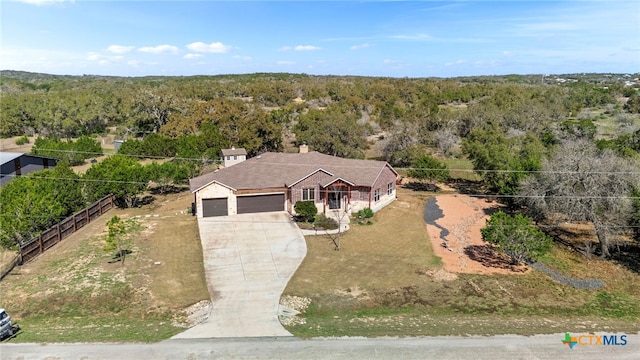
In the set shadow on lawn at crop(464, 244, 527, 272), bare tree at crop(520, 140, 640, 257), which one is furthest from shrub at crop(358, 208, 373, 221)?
bare tree at crop(520, 140, 640, 257)

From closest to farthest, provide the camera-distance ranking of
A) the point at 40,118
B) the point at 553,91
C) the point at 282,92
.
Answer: the point at 40,118 → the point at 553,91 → the point at 282,92

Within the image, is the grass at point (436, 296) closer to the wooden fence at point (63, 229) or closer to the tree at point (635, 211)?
the tree at point (635, 211)

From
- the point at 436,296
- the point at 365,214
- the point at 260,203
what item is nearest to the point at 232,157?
the point at 260,203

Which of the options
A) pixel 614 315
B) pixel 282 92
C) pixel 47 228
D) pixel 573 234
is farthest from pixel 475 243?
pixel 282 92

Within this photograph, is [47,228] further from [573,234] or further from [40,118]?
[40,118]

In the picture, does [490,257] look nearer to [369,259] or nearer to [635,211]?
[369,259]
